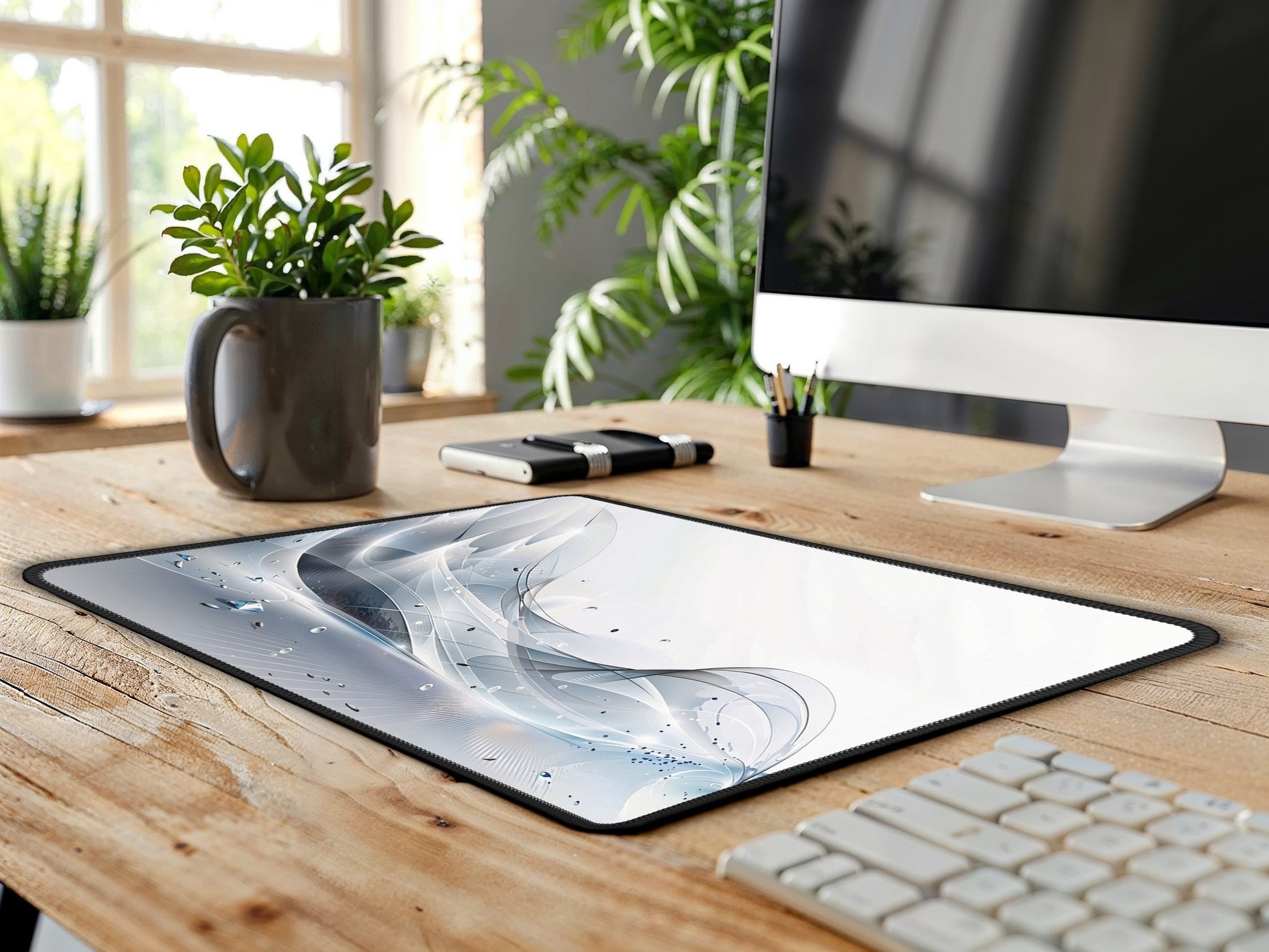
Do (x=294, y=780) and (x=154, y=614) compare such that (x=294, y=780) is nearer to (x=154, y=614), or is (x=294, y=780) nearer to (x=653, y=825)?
(x=653, y=825)

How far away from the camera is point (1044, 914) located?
32cm

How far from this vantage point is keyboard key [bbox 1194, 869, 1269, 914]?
1.05 feet

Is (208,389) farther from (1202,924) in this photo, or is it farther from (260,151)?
(1202,924)

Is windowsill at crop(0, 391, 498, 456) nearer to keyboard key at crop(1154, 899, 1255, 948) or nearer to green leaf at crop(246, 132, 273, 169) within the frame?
green leaf at crop(246, 132, 273, 169)

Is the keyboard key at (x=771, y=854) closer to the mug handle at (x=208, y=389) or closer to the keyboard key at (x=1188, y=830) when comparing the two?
the keyboard key at (x=1188, y=830)

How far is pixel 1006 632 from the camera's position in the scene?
2.02ft

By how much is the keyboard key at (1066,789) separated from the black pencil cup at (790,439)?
2.25 ft

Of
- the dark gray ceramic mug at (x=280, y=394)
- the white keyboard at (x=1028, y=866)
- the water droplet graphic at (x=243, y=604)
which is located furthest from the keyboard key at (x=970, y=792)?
the dark gray ceramic mug at (x=280, y=394)

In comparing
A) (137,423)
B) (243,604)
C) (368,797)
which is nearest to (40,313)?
(137,423)

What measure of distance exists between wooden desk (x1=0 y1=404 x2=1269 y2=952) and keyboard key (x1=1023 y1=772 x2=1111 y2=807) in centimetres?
5

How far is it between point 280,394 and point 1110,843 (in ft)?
2.27

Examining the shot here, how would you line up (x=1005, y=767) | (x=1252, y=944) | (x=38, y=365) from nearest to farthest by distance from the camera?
(x=1252, y=944) → (x=1005, y=767) → (x=38, y=365)

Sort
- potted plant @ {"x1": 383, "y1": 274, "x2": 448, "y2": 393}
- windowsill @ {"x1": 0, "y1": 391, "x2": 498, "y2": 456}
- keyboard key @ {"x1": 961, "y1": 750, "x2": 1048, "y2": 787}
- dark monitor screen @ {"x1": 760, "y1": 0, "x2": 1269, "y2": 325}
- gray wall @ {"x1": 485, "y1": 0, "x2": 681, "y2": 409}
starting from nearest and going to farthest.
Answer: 1. keyboard key @ {"x1": 961, "y1": 750, "x2": 1048, "y2": 787}
2. dark monitor screen @ {"x1": 760, "y1": 0, "x2": 1269, "y2": 325}
3. windowsill @ {"x1": 0, "y1": 391, "x2": 498, "y2": 456}
4. potted plant @ {"x1": 383, "y1": 274, "x2": 448, "y2": 393}
5. gray wall @ {"x1": 485, "y1": 0, "x2": 681, "y2": 409}

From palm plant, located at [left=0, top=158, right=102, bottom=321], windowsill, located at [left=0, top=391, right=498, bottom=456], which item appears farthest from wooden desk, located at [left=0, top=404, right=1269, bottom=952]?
palm plant, located at [left=0, top=158, right=102, bottom=321]
